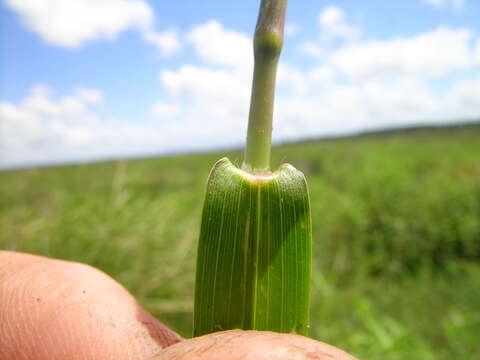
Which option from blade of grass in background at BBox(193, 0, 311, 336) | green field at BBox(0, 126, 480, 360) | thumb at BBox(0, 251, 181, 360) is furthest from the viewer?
green field at BBox(0, 126, 480, 360)

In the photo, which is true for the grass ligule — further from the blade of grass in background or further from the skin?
the skin

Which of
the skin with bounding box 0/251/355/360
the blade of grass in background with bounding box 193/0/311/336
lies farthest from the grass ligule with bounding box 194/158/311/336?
the skin with bounding box 0/251/355/360

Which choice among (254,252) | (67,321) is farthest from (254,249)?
(67,321)

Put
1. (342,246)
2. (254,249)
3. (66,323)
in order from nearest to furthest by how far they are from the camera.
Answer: (254,249), (66,323), (342,246)

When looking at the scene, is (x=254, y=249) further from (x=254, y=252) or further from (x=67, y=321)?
(x=67, y=321)

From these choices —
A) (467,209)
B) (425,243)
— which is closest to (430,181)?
(467,209)

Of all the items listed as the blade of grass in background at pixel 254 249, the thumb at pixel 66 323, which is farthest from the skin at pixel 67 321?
the blade of grass in background at pixel 254 249

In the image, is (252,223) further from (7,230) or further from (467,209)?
(467,209)
